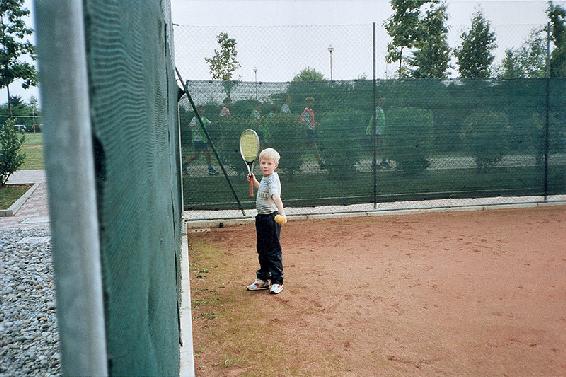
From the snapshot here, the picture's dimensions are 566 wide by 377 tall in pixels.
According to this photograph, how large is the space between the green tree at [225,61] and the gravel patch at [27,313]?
3.95m

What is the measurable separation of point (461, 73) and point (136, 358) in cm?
2236

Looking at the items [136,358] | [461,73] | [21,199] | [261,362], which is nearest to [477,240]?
[261,362]

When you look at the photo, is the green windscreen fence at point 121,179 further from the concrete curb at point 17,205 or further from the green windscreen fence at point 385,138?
the concrete curb at point 17,205

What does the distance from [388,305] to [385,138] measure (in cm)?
546

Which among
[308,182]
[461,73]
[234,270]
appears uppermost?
[461,73]

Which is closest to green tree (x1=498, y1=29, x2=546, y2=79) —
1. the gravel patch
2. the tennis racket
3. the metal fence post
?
the tennis racket

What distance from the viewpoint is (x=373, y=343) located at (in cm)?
377

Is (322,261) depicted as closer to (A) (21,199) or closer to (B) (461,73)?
(A) (21,199)

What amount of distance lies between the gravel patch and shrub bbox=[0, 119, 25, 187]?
7.51m

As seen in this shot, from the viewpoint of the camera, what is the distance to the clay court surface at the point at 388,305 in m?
3.47

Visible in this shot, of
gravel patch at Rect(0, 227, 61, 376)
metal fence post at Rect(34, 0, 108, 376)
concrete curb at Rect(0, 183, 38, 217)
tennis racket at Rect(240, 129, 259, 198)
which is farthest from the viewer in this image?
concrete curb at Rect(0, 183, 38, 217)

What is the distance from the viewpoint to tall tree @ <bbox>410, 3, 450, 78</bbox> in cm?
2059

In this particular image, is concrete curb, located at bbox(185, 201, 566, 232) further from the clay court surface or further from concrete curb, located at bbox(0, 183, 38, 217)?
concrete curb, located at bbox(0, 183, 38, 217)

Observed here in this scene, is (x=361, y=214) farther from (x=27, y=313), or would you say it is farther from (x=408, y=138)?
(x=27, y=313)
